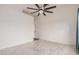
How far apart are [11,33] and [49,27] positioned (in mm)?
1176

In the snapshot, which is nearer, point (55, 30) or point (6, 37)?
point (55, 30)

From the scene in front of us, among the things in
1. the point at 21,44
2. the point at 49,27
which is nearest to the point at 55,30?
the point at 49,27

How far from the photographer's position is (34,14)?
247 centimetres

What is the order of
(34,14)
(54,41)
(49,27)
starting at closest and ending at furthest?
1. (34,14)
2. (49,27)
3. (54,41)

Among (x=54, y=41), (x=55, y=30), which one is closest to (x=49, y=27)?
(x=55, y=30)
